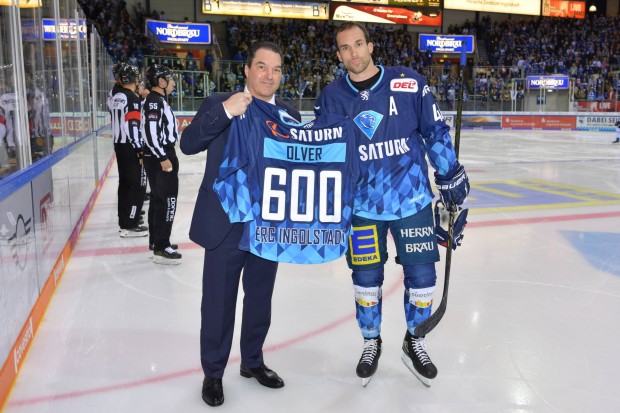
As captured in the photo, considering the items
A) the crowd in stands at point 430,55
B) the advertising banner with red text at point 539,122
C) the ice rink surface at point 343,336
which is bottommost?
the ice rink surface at point 343,336

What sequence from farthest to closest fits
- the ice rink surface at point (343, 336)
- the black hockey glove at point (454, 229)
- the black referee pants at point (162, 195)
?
the black referee pants at point (162, 195) < the black hockey glove at point (454, 229) < the ice rink surface at point (343, 336)

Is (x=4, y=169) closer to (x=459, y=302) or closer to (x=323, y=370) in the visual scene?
(x=323, y=370)

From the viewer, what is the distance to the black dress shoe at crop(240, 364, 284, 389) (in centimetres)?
256

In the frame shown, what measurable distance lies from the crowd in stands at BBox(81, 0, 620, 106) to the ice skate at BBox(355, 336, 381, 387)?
1576 cm

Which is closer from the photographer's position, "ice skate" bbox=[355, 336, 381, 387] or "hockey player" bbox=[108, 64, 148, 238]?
"ice skate" bbox=[355, 336, 381, 387]

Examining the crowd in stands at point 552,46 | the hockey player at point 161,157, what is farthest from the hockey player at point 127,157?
the crowd in stands at point 552,46

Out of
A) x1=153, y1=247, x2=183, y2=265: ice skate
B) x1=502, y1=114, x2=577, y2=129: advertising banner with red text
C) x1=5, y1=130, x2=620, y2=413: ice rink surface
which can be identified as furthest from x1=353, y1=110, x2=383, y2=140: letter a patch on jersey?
x1=502, y1=114, x2=577, y2=129: advertising banner with red text

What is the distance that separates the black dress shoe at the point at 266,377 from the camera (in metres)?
2.56

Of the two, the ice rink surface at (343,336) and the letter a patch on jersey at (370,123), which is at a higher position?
the letter a patch on jersey at (370,123)

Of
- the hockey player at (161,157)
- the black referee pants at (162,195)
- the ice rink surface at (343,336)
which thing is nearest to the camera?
the ice rink surface at (343,336)

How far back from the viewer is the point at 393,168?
8.30 ft

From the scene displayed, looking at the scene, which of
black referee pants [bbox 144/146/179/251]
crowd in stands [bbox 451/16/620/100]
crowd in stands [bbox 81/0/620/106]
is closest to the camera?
black referee pants [bbox 144/146/179/251]

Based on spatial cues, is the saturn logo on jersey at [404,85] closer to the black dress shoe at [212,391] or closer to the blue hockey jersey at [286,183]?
the blue hockey jersey at [286,183]

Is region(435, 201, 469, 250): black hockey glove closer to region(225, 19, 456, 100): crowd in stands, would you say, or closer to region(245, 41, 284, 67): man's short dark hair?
region(245, 41, 284, 67): man's short dark hair
